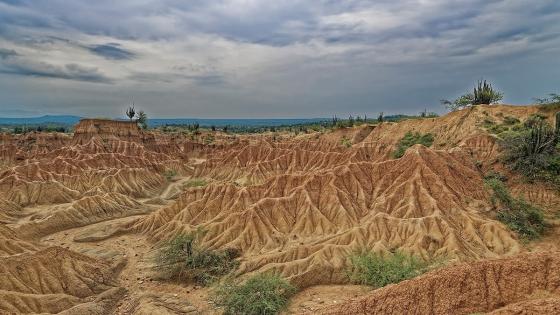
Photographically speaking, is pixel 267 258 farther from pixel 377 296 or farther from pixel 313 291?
pixel 377 296

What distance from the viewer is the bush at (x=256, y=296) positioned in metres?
29.9

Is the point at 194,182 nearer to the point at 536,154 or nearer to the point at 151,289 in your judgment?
the point at 151,289

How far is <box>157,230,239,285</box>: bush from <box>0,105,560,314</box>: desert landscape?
58 centimetres

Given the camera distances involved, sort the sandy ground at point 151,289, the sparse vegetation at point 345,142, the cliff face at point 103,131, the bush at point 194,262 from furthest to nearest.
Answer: the cliff face at point 103,131, the sparse vegetation at point 345,142, the bush at point 194,262, the sandy ground at point 151,289

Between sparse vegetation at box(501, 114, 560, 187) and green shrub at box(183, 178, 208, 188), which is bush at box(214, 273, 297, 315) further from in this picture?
green shrub at box(183, 178, 208, 188)

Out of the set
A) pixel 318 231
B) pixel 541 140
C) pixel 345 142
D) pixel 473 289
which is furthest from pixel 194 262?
pixel 345 142

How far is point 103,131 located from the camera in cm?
11288

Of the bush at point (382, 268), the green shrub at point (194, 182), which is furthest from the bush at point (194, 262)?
the green shrub at point (194, 182)

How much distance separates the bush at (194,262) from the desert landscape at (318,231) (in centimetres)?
58

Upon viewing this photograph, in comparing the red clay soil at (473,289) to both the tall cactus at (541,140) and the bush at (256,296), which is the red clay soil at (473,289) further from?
the tall cactus at (541,140)

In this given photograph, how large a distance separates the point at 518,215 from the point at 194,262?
32.5m

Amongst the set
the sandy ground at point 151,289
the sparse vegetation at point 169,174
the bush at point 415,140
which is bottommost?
the sandy ground at point 151,289

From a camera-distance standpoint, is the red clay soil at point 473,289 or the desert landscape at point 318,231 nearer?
the red clay soil at point 473,289

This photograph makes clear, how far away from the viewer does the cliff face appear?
4385 inches
